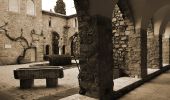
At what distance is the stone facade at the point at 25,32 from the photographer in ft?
43.7

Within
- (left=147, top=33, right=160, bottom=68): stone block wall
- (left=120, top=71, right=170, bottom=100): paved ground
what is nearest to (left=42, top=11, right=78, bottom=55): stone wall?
(left=147, top=33, right=160, bottom=68): stone block wall

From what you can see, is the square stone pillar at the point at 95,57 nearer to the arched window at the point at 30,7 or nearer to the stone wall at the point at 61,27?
the arched window at the point at 30,7

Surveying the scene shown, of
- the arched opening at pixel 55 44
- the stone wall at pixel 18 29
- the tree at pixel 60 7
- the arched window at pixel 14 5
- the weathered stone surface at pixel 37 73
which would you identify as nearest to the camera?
the weathered stone surface at pixel 37 73

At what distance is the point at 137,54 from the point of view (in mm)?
5613

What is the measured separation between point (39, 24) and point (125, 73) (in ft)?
39.3

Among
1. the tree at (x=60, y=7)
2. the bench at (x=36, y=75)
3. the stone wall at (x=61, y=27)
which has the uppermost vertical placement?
the tree at (x=60, y=7)

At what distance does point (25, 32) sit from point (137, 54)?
37.3ft

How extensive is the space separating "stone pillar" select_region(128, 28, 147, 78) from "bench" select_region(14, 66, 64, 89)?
7.23 feet

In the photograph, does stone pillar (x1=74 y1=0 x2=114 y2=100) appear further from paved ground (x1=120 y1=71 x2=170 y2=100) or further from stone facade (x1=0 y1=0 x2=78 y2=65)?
stone facade (x1=0 y1=0 x2=78 y2=65)

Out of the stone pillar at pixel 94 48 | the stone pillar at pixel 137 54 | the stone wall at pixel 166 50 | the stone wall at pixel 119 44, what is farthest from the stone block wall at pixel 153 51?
the stone pillar at pixel 94 48

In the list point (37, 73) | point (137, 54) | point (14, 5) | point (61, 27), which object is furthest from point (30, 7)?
point (137, 54)

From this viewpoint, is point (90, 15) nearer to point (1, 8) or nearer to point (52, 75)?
point (52, 75)

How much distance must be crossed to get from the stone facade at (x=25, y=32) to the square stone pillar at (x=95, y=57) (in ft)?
36.6

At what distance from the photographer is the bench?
542cm
